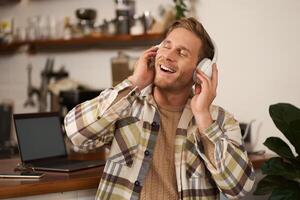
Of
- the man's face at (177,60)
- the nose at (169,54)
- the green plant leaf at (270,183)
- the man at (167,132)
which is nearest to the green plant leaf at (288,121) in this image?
the green plant leaf at (270,183)

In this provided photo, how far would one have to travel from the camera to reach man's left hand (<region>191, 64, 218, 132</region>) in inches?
72.5

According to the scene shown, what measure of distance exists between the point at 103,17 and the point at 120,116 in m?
2.62

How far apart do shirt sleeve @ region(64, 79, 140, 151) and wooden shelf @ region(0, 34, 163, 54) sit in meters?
1.83

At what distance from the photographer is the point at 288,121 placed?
2164 millimetres

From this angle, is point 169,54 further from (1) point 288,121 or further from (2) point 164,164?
(1) point 288,121

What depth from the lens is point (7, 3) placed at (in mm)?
5418

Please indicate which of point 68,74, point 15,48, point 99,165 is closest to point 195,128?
point 99,165

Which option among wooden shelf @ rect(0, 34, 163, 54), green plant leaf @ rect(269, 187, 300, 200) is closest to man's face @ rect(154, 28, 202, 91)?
green plant leaf @ rect(269, 187, 300, 200)

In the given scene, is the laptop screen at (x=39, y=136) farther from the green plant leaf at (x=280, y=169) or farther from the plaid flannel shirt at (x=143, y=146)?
the green plant leaf at (x=280, y=169)

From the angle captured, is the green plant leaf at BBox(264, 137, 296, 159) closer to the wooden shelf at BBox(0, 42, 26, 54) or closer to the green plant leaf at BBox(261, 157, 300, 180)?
the green plant leaf at BBox(261, 157, 300, 180)

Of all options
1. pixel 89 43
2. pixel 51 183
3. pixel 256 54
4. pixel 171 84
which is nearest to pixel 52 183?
pixel 51 183

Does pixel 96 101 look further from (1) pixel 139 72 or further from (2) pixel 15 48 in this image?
(2) pixel 15 48

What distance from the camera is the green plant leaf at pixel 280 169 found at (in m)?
2.12

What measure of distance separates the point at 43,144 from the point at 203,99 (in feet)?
2.27
